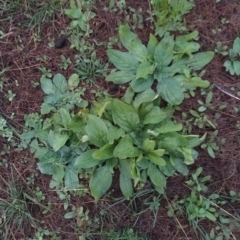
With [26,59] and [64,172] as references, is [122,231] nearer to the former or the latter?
[64,172]

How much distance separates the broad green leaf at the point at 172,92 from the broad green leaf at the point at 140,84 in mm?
62

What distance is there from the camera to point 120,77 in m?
Result: 2.15

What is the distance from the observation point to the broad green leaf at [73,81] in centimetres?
222

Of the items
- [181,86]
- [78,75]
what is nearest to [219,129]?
[181,86]

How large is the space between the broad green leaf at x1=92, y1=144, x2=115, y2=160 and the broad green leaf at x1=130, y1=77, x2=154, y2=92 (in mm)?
293

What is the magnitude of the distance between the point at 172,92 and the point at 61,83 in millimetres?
535

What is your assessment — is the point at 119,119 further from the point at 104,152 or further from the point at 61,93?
the point at 61,93

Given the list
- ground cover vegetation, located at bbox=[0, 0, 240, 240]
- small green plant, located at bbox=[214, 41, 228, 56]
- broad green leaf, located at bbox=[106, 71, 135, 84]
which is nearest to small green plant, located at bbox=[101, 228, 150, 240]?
ground cover vegetation, located at bbox=[0, 0, 240, 240]

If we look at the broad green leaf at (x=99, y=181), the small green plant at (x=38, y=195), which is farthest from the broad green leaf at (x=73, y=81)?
the small green plant at (x=38, y=195)

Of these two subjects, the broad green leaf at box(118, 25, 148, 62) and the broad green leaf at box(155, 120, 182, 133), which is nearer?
the broad green leaf at box(155, 120, 182, 133)

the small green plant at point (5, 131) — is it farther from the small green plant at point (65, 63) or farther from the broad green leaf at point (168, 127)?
the broad green leaf at point (168, 127)

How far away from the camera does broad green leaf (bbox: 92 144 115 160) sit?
2025 millimetres

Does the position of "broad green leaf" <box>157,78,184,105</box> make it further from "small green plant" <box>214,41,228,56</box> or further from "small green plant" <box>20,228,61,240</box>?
"small green plant" <box>20,228,61,240</box>

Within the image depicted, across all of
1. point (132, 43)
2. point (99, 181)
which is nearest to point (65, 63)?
point (132, 43)
